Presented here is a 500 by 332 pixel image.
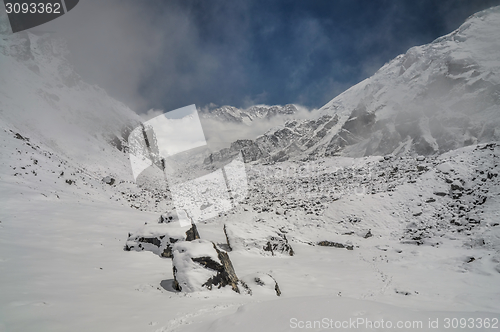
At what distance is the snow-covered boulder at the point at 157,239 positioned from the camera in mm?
12047

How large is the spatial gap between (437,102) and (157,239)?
399 ft

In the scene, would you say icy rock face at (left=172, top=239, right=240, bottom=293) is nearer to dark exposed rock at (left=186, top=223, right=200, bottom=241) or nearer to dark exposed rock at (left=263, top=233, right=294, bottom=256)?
dark exposed rock at (left=186, top=223, right=200, bottom=241)

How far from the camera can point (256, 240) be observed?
57.2 feet

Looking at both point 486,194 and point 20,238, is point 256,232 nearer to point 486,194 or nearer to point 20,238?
point 20,238

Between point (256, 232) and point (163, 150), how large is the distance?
68726 mm

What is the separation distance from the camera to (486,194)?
2189 cm

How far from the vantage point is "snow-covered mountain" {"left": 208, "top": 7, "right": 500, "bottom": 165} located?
77062mm

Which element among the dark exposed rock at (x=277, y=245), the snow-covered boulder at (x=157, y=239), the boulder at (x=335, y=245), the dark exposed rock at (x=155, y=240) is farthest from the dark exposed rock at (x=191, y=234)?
the boulder at (x=335, y=245)

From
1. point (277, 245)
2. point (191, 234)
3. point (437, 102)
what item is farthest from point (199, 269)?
point (437, 102)

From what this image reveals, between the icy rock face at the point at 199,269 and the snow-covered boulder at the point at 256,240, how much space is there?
832cm

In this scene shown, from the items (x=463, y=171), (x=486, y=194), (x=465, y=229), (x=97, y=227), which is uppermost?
(x=97, y=227)

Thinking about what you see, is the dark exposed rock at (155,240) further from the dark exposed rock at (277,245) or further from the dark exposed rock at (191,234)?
the dark exposed rock at (277,245)

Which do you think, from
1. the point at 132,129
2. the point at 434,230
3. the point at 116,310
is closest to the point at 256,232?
the point at 116,310

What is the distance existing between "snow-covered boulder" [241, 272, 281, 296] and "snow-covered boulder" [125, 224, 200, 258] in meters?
4.87
